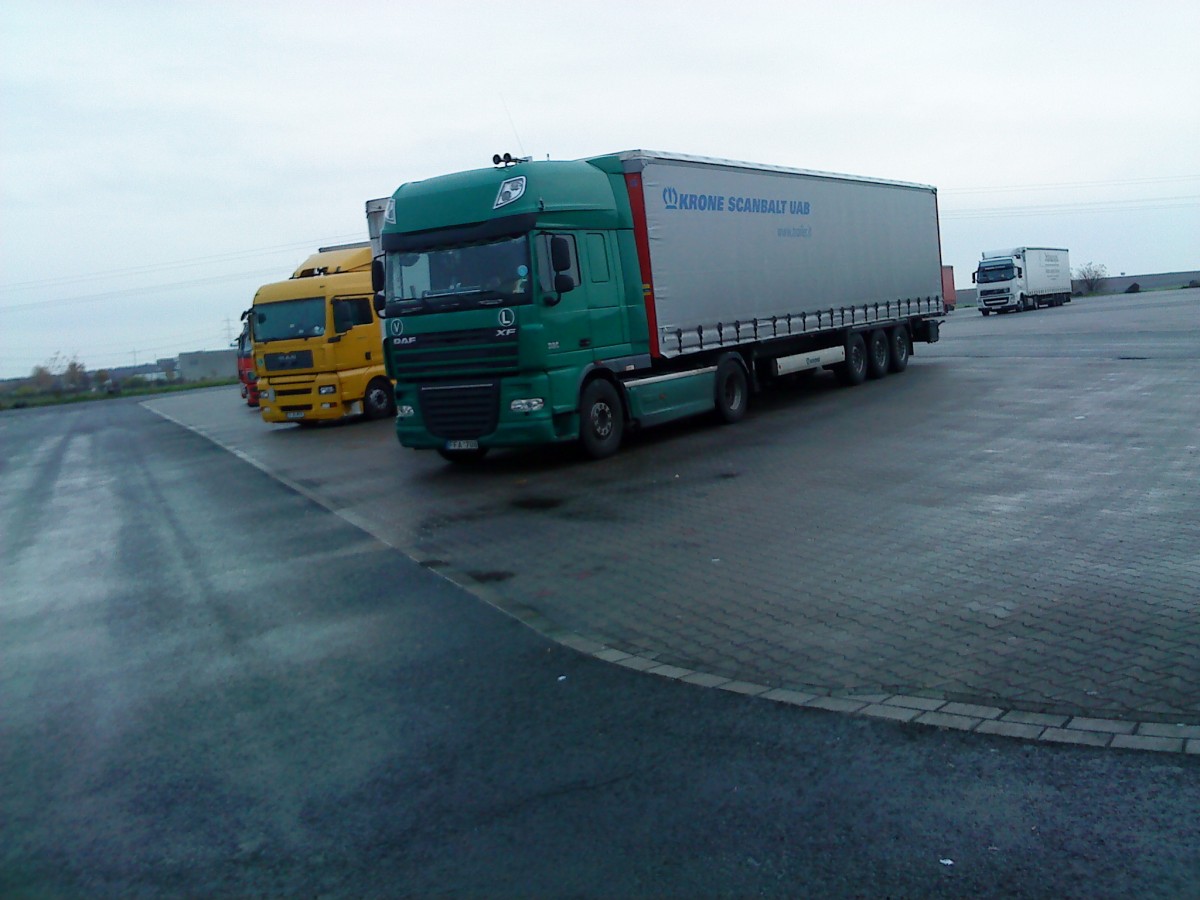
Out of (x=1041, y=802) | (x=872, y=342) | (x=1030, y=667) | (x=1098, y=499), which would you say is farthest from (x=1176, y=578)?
(x=872, y=342)

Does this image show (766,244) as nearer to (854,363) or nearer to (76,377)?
(854,363)

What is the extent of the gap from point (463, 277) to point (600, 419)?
105 inches

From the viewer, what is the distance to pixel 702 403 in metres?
17.0

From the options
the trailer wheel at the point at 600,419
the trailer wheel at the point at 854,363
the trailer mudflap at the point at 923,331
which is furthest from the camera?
the trailer mudflap at the point at 923,331

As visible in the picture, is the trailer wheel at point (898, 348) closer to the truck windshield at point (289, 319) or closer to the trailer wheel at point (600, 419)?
the trailer wheel at point (600, 419)

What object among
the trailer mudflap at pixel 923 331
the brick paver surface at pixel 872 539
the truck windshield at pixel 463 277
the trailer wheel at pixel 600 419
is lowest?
the brick paver surface at pixel 872 539

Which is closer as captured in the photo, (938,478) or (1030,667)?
(1030,667)

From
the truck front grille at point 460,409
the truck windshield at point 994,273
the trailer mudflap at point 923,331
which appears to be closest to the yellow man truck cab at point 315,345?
the truck front grille at point 460,409

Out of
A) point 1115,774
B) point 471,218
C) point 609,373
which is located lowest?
point 1115,774

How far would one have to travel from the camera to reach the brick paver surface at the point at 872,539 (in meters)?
6.15

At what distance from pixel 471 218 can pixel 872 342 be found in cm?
1170

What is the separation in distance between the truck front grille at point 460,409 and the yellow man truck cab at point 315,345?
9.41 meters

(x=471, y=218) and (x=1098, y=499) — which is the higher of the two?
(x=471, y=218)

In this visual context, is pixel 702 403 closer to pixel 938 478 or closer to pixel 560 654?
pixel 938 478
